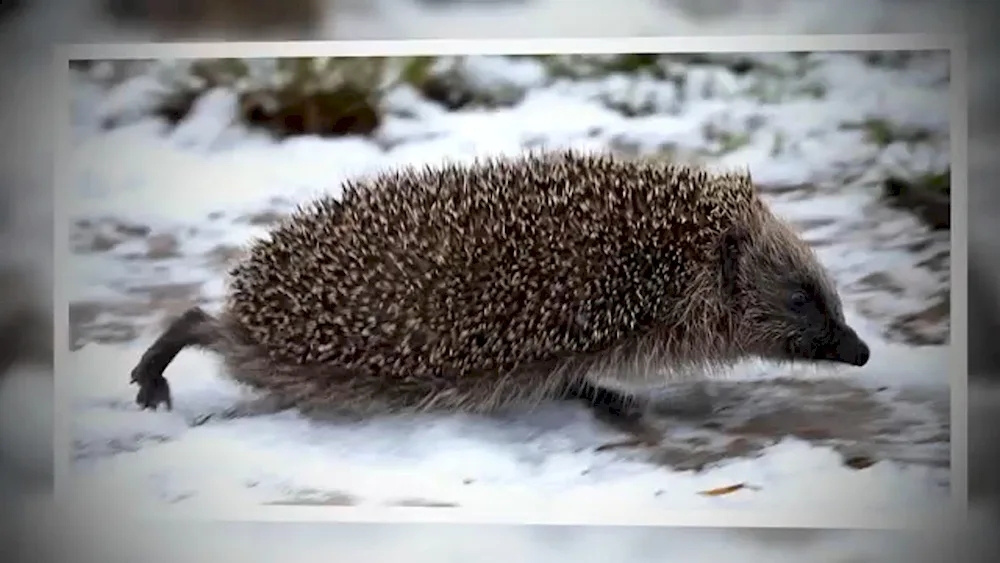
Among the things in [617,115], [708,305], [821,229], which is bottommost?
[708,305]

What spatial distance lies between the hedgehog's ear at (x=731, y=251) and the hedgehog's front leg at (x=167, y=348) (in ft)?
2.76

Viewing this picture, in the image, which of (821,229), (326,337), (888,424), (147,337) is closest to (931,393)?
(888,424)

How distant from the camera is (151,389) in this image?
5.47 feet

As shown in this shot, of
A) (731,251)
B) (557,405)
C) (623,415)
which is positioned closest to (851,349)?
(731,251)

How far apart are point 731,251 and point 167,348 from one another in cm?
95

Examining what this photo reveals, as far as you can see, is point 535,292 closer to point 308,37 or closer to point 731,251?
point 731,251

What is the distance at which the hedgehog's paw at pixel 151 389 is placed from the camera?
1.67 m

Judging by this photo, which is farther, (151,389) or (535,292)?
(151,389)

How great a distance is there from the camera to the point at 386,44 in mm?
1649

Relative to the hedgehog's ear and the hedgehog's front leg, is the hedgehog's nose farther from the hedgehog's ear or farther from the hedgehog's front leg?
the hedgehog's front leg

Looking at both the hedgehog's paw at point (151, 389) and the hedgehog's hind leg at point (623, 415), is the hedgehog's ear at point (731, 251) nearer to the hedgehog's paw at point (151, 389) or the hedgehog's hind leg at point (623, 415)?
the hedgehog's hind leg at point (623, 415)

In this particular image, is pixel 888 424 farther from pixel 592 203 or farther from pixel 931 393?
pixel 592 203

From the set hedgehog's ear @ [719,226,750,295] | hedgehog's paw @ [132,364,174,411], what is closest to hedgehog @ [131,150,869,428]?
hedgehog's ear @ [719,226,750,295]

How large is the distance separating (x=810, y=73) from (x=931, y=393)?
1.82ft
